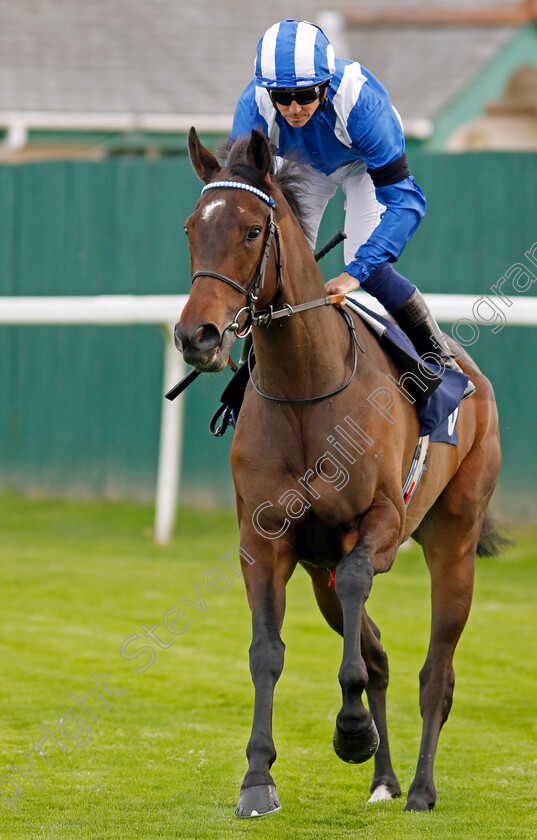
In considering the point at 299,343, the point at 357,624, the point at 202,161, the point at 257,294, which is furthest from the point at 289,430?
the point at 202,161

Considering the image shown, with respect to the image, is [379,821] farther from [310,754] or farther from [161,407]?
[161,407]

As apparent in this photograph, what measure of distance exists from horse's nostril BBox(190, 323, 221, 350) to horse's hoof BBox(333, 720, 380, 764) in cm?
125

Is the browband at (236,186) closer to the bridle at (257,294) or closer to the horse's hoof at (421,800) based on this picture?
the bridle at (257,294)

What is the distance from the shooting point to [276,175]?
A: 3.88 meters

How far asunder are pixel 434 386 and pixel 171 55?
11560mm

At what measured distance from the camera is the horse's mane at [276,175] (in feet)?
12.1

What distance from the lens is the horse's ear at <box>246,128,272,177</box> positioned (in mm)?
3680

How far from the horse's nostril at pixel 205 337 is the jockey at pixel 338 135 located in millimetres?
750

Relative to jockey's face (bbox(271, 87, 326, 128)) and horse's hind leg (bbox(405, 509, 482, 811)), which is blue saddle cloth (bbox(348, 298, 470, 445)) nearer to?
horse's hind leg (bbox(405, 509, 482, 811))

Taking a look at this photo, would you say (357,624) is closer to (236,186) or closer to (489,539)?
(236,186)

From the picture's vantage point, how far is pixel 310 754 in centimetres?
493

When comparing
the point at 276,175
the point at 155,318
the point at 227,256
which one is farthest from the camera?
the point at 155,318

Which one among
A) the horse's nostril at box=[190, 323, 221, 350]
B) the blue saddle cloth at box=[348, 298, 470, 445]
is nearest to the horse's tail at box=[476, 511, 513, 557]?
the blue saddle cloth at box=[348, 298, 470, 445]

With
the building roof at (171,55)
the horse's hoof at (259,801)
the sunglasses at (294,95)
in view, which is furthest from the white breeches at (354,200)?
the building roof at (171,55)
